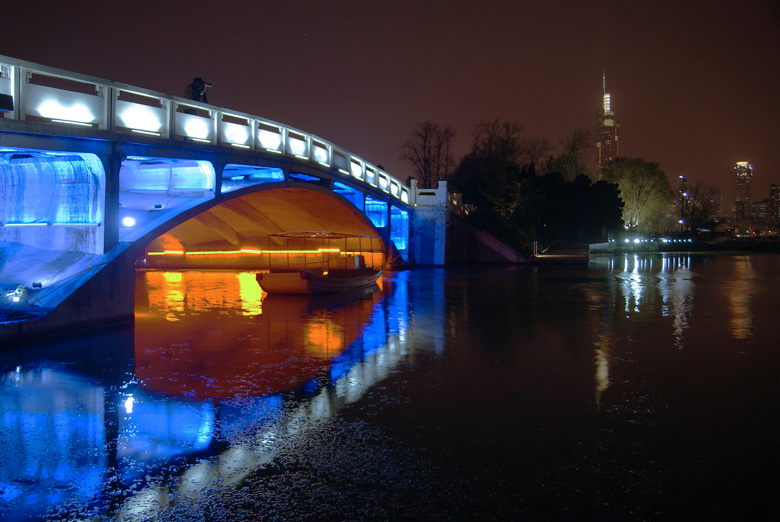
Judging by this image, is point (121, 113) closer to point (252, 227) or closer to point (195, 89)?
point (195, 89)

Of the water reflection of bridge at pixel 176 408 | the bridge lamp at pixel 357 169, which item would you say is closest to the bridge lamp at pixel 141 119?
the water reflection of bridge at pixel 176 408

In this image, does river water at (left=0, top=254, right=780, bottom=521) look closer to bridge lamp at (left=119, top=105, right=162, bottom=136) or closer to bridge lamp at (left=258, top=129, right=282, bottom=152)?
bridge lamp at (left=119, top=105, right=162, bottom=136)

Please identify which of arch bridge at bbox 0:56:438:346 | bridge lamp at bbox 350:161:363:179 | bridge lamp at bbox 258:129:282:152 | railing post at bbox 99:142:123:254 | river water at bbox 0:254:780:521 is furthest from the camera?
bridge lamp at bbox 350:161:363:179

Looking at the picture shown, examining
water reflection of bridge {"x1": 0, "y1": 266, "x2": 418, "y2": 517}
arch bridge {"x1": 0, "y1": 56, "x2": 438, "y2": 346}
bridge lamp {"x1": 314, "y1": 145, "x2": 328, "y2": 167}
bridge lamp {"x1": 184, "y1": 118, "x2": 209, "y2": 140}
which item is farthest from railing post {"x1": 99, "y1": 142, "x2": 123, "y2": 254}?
bridge lamp {"x1": 314, "y1": 145, "x2": 328, "y2": 167}

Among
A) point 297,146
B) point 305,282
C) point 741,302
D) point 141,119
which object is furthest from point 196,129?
point 741,302

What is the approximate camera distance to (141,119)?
14.8 m

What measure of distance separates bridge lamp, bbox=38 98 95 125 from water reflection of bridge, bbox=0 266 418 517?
4805 millimetres

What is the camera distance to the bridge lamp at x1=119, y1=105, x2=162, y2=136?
14.4m

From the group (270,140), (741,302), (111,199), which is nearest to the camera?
(111,199)

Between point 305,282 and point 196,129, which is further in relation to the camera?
point 305,282

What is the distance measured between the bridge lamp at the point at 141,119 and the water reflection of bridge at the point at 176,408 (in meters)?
5.00

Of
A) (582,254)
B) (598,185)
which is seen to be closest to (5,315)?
(582,254)

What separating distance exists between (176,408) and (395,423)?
2.67 m

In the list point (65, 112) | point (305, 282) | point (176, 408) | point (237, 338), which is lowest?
point (176, 408)
